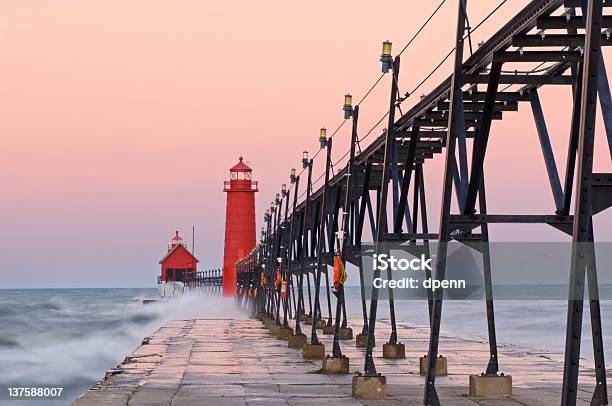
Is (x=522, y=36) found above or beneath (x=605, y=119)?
above

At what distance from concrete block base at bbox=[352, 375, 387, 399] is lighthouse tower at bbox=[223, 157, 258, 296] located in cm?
7083

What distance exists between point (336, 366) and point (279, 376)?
1381 millimetres

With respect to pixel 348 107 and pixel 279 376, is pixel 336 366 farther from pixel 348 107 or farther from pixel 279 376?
pixel 348 107

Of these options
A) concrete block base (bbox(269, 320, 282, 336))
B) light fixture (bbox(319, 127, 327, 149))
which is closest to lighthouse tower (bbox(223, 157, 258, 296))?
concrete block base (bbox(269, 320, 282, 336))

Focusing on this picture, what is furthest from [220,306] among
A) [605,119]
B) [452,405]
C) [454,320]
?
[605,119]

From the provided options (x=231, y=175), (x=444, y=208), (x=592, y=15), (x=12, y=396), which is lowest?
(x=12, y=396)

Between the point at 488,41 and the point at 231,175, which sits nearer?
the point at 488,41

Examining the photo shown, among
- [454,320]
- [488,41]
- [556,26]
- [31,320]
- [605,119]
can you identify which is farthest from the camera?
[31,320]

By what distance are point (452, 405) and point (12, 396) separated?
26.3 metres

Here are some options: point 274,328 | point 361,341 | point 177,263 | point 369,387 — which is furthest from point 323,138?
point 177,263

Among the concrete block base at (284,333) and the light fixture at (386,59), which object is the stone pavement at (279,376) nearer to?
Answer: the concrete block base at (284,333)

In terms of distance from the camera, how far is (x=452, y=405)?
60.1 feet

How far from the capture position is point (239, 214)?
91062 millimetres

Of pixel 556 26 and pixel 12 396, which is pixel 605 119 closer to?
pixel 556 26
